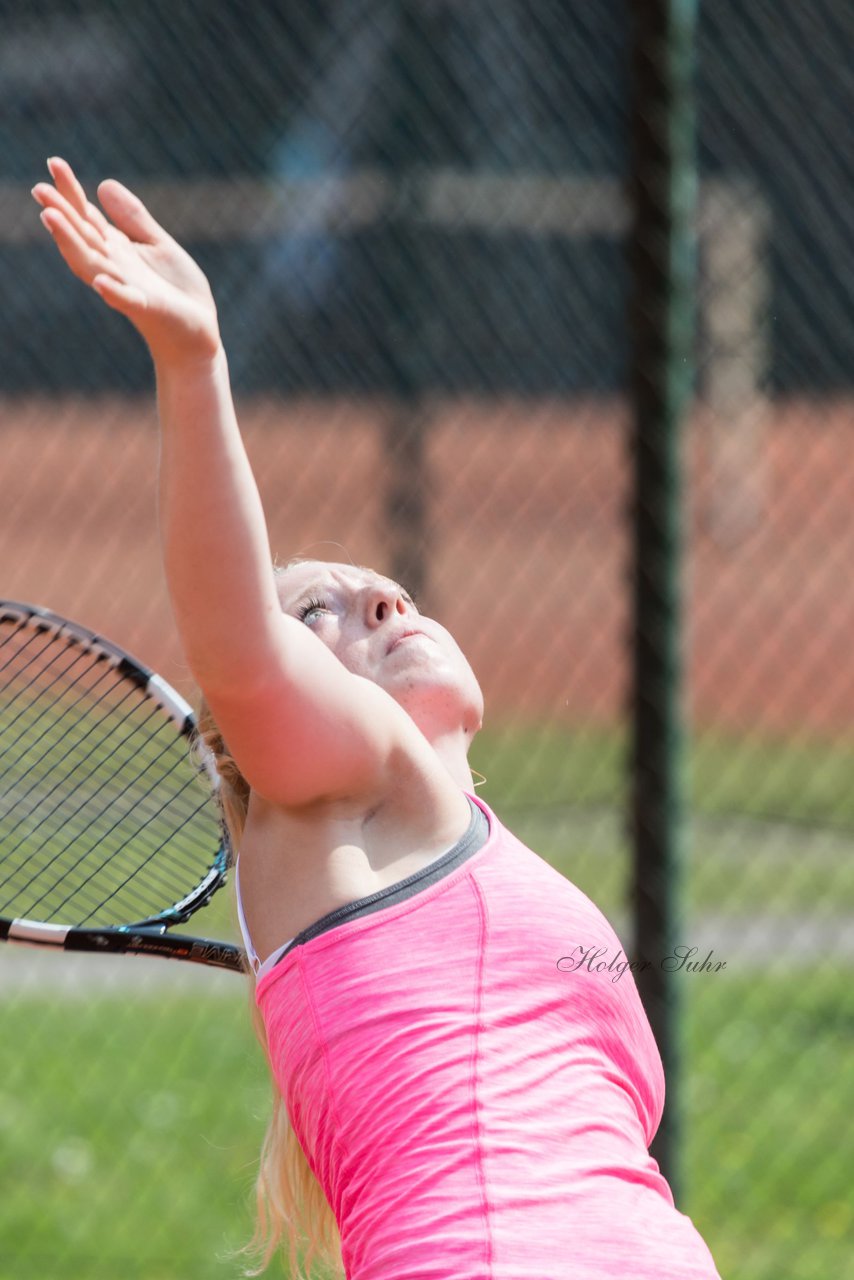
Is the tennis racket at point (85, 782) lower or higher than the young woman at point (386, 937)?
lower

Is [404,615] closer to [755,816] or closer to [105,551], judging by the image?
[755,816]

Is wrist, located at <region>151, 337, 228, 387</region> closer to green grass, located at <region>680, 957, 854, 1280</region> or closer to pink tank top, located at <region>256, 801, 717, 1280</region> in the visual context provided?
pink tank top, located at <region>256, 801, 717, 1280</region>

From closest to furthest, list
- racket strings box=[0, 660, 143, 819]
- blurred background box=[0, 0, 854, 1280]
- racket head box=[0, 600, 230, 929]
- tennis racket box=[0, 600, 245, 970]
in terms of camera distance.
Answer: tennis racket box=[0, 600, 245, 970] < racket head box=[0, 600, 230, 929] < racket strings box=[0, 660, 143, 819] < blurred background box=[0, 0, 854, 1280]

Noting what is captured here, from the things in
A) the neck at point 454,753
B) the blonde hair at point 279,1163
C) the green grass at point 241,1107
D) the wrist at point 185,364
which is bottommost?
the green grass at point 241,1107

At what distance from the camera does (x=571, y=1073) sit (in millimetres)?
1695

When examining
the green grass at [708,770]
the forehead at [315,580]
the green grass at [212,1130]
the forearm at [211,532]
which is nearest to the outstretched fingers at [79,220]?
the forearm at [211,532]

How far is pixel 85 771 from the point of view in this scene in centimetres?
308

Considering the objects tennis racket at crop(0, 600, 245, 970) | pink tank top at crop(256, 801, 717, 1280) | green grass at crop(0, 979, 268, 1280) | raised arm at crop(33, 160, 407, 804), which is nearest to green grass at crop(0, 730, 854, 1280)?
green grass at crop(0, 979, 268, 1280)

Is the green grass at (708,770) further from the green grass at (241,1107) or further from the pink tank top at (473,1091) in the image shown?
the pink tank top at (473,1091)

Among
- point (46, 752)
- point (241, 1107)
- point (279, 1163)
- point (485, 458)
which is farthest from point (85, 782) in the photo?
point (485, 458)

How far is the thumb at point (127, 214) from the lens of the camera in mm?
1482

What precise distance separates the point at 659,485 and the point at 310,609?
1187 mm

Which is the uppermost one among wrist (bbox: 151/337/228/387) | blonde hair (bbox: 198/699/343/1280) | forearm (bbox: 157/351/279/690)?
wrist (bbox: 151/337/228/387)

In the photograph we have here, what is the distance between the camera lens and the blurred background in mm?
3977
